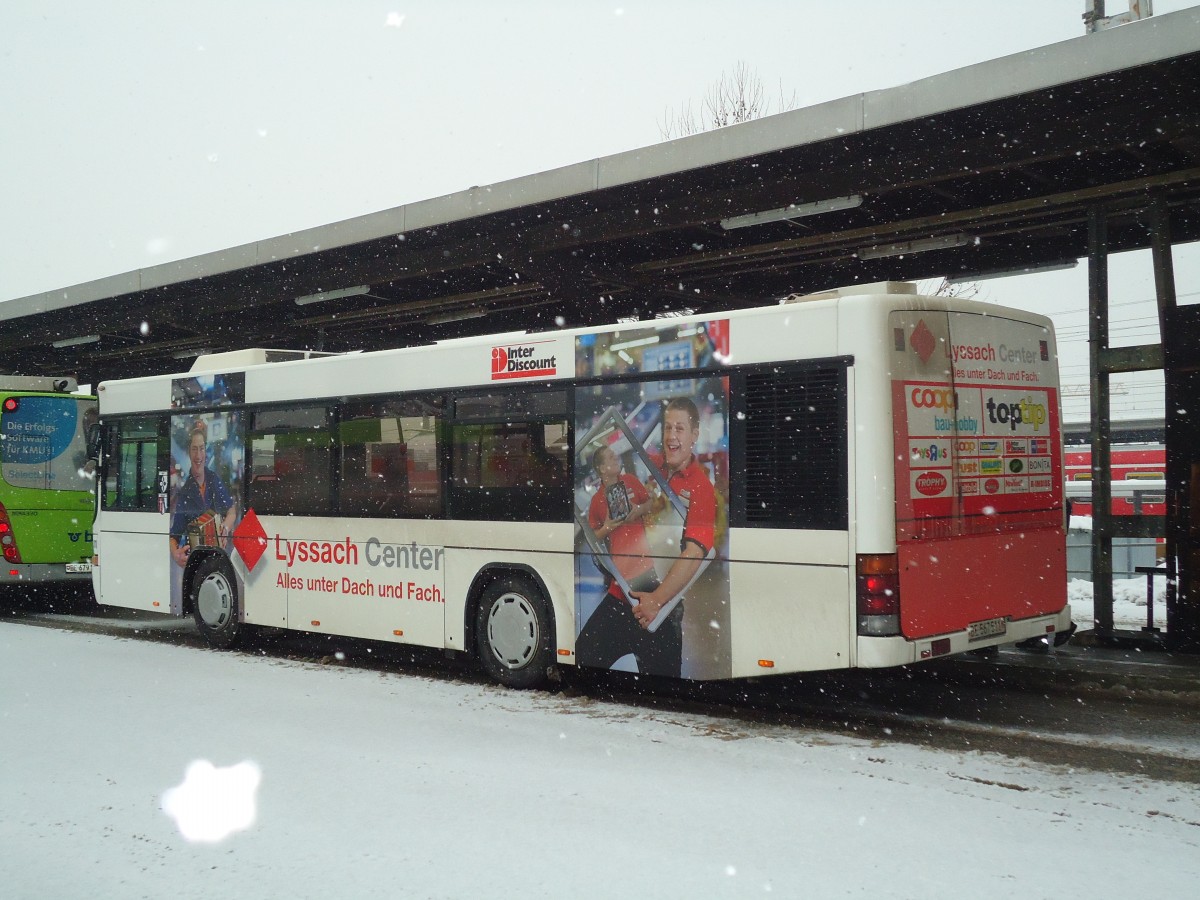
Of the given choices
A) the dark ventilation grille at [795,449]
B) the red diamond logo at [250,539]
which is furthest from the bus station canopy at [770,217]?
the red diamond logo at [250,539]

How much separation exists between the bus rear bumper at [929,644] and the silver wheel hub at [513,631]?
9.95ft

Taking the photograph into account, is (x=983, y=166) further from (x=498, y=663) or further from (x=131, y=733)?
(x=131, y=733)

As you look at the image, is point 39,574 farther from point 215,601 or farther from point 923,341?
point 923,341

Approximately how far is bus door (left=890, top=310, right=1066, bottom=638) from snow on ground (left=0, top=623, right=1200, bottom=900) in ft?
4.11

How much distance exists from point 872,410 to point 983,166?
148 inches

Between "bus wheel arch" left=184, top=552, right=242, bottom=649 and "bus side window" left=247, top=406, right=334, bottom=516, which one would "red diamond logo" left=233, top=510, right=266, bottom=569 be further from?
"bus wheel arch" left=184, top=552, right=242, bottom=649

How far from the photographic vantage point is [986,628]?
7621 millimetres

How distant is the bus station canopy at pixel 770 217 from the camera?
8672 mm

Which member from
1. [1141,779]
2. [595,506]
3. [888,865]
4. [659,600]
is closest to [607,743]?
[659,600]

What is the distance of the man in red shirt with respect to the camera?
7895 millimetres

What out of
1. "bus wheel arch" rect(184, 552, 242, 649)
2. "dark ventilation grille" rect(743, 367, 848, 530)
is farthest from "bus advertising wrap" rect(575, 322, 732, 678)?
"bus wheel arch" rect(184, 552, 242, 649)

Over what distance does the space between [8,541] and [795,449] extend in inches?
466

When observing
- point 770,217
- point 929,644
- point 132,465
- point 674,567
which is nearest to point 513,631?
point 674,567

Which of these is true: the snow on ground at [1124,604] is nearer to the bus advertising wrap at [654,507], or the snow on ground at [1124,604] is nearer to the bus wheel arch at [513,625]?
the bus advertising wrap at [654,507]
